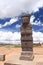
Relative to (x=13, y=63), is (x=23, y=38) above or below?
above

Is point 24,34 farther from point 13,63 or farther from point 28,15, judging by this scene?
point 13,63

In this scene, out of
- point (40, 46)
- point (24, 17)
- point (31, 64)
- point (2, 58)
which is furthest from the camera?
point (40, 46)

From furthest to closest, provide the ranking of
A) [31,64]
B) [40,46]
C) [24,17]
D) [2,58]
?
[40,46] → [2,58] → [24,17] → [31,64]

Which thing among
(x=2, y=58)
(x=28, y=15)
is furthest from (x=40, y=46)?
(x=28, y=15)

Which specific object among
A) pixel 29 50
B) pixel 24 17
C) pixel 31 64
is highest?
pixel 24 17

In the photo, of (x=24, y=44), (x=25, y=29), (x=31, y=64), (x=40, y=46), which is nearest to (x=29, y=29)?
(x=25, y=29)

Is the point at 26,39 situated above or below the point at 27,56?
above

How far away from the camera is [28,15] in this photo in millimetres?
11164

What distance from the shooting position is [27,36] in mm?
11453

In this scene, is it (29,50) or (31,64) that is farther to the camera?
(29,50)

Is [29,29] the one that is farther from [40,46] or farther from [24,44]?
[40,46]

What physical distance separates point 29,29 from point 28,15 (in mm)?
954

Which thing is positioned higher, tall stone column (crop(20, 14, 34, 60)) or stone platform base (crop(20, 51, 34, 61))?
tall stone column (crop(20, 14, 34, 60))

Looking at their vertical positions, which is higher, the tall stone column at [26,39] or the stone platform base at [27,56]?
the tall stone column at [26,39]
